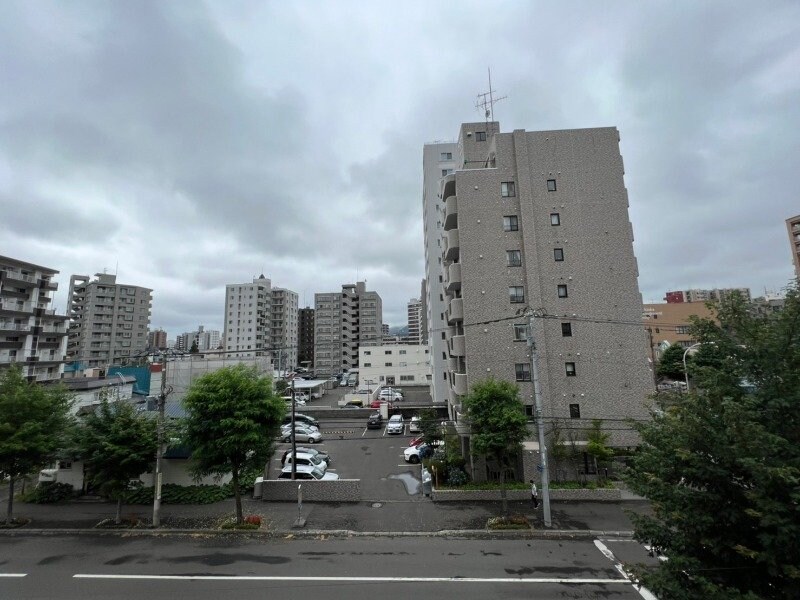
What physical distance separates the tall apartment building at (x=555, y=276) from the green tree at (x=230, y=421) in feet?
34.9

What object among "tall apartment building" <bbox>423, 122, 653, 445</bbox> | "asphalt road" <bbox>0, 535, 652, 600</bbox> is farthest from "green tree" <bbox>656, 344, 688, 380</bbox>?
"asphalt road" <bbox>0, 535, 652, 600</bbox>

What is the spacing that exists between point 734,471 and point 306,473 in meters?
21.0

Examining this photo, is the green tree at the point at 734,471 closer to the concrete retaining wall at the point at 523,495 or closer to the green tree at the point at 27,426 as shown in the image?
the concrete retaining wall at the point at 523,495

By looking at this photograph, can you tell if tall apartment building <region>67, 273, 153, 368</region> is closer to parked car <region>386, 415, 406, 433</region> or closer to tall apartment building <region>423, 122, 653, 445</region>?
parked car <region>386, 415, 406, 433</region>

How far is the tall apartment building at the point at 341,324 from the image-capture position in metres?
95.5

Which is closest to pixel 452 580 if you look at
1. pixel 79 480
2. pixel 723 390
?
pixel 723 390

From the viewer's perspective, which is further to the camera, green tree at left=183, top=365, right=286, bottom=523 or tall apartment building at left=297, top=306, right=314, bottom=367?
tall apartment building at left=297, top=306, right=314, bottom=367

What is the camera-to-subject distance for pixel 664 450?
7539 millimetres

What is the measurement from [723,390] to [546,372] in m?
16.9

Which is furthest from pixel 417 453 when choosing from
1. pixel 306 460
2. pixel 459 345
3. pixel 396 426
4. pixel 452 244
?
pixel 452 244

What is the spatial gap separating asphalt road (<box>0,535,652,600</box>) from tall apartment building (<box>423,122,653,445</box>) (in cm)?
827

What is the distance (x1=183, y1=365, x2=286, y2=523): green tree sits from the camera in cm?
1669

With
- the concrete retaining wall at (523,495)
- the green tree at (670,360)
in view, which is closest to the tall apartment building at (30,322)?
the concrete retaining wall at (523,495)

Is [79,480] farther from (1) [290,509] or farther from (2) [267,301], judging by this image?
(2) [267,301]
